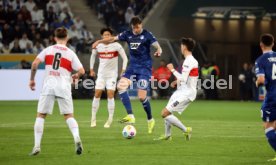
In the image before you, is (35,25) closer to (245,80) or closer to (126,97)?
(245,80)

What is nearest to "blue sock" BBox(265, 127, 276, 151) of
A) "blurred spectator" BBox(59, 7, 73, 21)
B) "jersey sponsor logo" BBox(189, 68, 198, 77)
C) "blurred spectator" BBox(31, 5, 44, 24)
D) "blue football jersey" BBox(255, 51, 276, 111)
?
"blue football jersey" BBox(255, 51, 276, 111)

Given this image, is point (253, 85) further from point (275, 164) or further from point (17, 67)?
point (275, 164)

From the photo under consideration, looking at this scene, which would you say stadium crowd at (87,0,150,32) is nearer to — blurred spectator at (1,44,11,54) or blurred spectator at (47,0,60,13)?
blurred spectator at (47,0,60,13)

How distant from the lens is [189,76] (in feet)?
49.0

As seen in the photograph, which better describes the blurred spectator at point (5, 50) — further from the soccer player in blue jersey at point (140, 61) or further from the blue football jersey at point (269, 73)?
the blue football jersey at point (269, 73)

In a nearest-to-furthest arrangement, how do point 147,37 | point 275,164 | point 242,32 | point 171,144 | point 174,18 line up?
point 275,164 → point 171,144 → point 147,37 → point 174,18 → point 242,32

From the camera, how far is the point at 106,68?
1928 cm

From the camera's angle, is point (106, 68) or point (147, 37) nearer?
point (147, 37)

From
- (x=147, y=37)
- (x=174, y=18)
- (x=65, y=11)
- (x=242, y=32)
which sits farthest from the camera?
(x=242, y=32)

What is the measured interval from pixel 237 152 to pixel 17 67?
2009 cm

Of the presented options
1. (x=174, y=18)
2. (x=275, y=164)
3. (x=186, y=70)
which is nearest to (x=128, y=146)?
(x=186, y=70)

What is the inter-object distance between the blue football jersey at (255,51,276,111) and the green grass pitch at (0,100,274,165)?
3.19ft

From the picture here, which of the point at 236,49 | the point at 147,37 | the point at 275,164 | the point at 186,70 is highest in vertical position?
the point at 236,49

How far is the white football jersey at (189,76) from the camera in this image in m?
14.7
